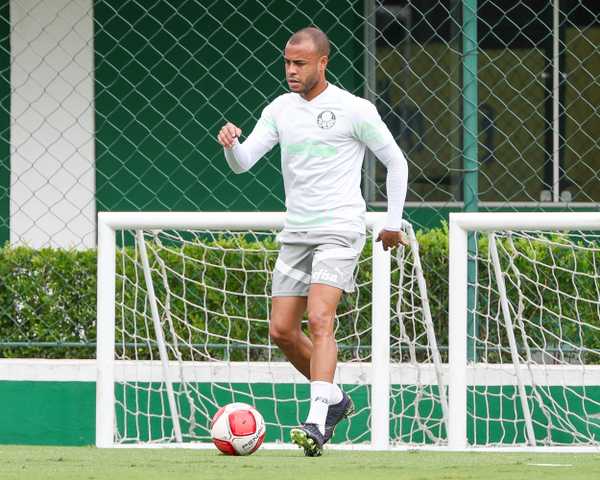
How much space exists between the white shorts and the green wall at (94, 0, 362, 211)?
354cm

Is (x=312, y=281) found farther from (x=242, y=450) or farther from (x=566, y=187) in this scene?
(x=566, y=187)

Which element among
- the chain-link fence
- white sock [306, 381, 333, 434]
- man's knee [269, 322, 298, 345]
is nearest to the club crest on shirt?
man's knee [269, 322, 298, 345]

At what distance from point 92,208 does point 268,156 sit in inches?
47.2

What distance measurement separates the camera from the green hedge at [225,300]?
6.91 m

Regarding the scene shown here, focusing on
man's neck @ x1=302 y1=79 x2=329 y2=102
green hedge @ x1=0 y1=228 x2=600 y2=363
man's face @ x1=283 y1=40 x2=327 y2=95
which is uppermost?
man's face @ x1=283 y1=40 x2=327 y2=95

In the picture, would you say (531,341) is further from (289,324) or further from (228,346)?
(289,324)

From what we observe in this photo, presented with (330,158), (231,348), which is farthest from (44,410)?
(330,158)

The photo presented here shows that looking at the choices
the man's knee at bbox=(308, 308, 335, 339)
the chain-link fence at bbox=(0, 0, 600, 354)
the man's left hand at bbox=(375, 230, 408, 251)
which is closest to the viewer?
the man's knee at bbox=(308, 308, 335, 339)

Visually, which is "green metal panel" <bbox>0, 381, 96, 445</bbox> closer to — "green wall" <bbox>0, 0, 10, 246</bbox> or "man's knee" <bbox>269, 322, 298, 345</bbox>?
"man's knee" <bbox>269, 322, 298, 345</bbox>

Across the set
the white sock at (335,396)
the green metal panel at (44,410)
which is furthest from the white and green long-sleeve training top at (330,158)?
the green metal panel at (44,410)

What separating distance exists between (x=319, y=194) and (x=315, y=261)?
0.84 feet

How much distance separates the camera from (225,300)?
704 cm

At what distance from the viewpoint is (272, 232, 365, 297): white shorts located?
5449 millimetres

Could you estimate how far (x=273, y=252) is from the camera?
23.3 ft
